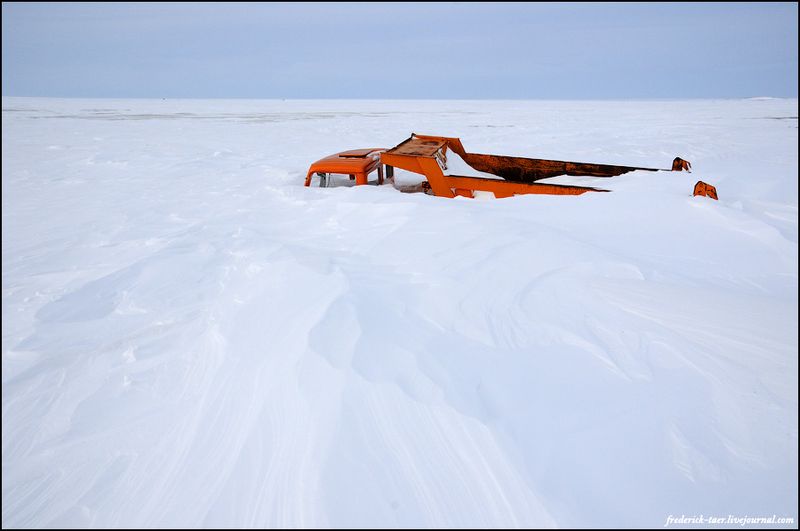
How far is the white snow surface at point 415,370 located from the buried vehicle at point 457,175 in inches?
46.0

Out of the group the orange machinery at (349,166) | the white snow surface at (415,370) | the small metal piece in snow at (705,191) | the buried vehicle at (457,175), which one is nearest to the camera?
the white snow surface at (415,370)

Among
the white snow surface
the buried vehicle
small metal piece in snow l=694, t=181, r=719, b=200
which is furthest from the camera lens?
the buried vehicle

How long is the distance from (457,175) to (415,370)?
3.78m

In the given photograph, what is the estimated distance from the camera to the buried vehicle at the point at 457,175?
184 inches

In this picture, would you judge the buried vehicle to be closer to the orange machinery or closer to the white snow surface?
the orange machinery

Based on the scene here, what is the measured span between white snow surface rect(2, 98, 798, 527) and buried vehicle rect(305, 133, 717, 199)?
1169 mm

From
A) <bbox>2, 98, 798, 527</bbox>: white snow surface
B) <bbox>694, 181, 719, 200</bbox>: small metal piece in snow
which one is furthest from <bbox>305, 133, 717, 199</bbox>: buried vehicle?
<bbox>2, 98, 798, 527</bbox>: white snow surface

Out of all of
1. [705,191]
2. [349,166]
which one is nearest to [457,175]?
[349,166]

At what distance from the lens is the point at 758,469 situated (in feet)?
4.59

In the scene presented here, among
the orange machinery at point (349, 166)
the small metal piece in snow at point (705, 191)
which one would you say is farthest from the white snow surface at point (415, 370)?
the orange machinery at point (349, 166)

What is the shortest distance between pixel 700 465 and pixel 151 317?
2.41 m

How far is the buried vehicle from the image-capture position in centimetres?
468

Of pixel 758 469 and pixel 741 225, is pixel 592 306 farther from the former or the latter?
pixel 741 225

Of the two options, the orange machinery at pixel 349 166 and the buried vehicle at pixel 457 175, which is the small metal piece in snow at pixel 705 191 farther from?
the orange machinery at pixel 349 166
